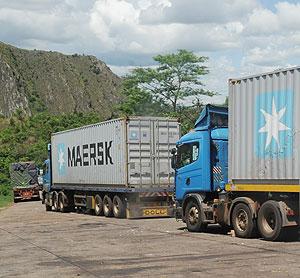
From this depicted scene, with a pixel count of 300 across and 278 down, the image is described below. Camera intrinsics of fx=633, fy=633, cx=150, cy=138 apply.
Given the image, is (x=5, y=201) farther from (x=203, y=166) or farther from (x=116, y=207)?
(x=203, y=166)

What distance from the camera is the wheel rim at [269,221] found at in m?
14.4

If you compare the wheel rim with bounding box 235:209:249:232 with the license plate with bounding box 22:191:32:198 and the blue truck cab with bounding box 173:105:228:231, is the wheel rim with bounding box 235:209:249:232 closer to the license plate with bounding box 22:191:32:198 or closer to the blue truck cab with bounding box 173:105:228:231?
the blue truck cab with bounding box 173:105:228:231

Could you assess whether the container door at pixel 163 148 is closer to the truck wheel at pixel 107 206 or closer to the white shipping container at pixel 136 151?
the white shipping container at pixel 136 151

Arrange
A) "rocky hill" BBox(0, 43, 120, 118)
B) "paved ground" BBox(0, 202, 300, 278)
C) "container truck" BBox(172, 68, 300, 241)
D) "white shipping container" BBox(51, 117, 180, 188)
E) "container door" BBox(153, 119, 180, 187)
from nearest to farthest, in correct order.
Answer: "paved ground" BBox(0, 202, 300, 278) < "container truck" BBox(172, 68, 300, 241) < "white shipping container" BBox(51, 117, 180, 188) < "container door" BBox(153, 119, 180, 187) < "rocky hill" BBox(0, 43, 120, 118)

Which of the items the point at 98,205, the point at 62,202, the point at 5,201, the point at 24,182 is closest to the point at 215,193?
the point at 98,205

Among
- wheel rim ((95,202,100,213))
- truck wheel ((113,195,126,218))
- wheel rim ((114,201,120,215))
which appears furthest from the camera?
wheel rim ((95,202,100,213))

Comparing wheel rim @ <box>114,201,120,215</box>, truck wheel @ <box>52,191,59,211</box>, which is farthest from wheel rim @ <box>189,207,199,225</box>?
truck wheel @ <box>52,191,59,211</box>

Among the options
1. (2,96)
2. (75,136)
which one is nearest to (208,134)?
(75,136)

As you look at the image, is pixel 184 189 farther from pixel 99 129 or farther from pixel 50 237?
pixel 99 129

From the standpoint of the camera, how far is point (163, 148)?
24219mm

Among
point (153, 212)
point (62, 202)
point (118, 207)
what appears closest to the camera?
point (153, 212)

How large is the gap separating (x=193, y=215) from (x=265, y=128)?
4068 mm

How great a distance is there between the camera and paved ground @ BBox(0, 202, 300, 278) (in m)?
10.7

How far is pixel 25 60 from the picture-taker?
16888cm
